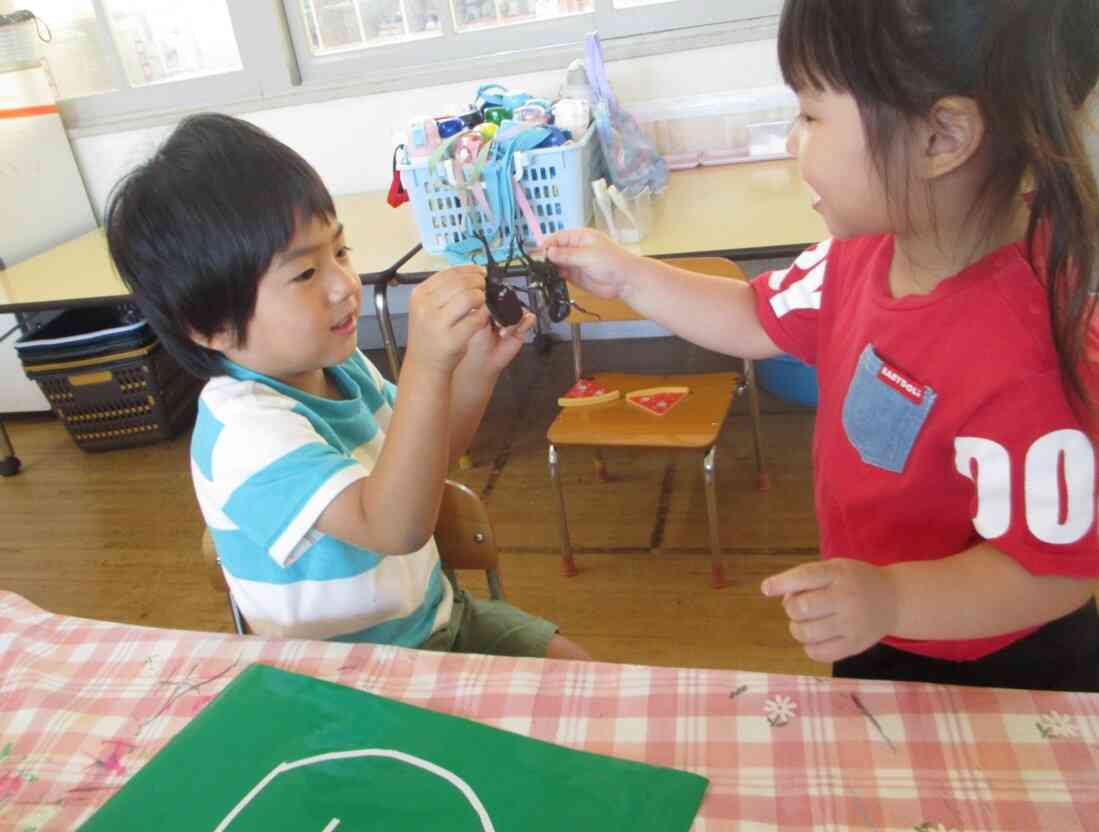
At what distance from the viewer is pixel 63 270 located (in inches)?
102

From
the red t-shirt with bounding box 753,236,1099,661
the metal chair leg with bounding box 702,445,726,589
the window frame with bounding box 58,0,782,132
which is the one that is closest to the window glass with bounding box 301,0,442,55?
the window frame with bounding box 58,0,782,132

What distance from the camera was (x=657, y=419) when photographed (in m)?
1.94

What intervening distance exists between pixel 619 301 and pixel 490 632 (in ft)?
2.63

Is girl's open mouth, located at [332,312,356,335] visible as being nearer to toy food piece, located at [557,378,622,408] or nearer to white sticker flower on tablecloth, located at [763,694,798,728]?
white sticker flower on tablecloth, located at [763,694,798,728]

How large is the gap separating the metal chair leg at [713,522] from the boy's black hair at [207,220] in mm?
1061

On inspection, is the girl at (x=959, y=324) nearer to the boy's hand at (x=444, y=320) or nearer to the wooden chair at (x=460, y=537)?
the boy's hand at (x=444, y=320)

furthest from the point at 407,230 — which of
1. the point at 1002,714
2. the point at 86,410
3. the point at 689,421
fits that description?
the point at 1002,714

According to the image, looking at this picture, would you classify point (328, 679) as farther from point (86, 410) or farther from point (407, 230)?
point (86, 410)

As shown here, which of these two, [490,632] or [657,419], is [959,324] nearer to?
[490,632]

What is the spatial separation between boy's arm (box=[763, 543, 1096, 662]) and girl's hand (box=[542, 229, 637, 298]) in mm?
498

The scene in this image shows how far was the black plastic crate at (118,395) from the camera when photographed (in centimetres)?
286

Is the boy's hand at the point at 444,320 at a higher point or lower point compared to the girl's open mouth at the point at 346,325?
higher

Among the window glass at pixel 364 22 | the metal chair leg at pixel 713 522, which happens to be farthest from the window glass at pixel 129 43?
the metal chair leg at pixel 713 522

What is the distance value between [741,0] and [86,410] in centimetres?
235
